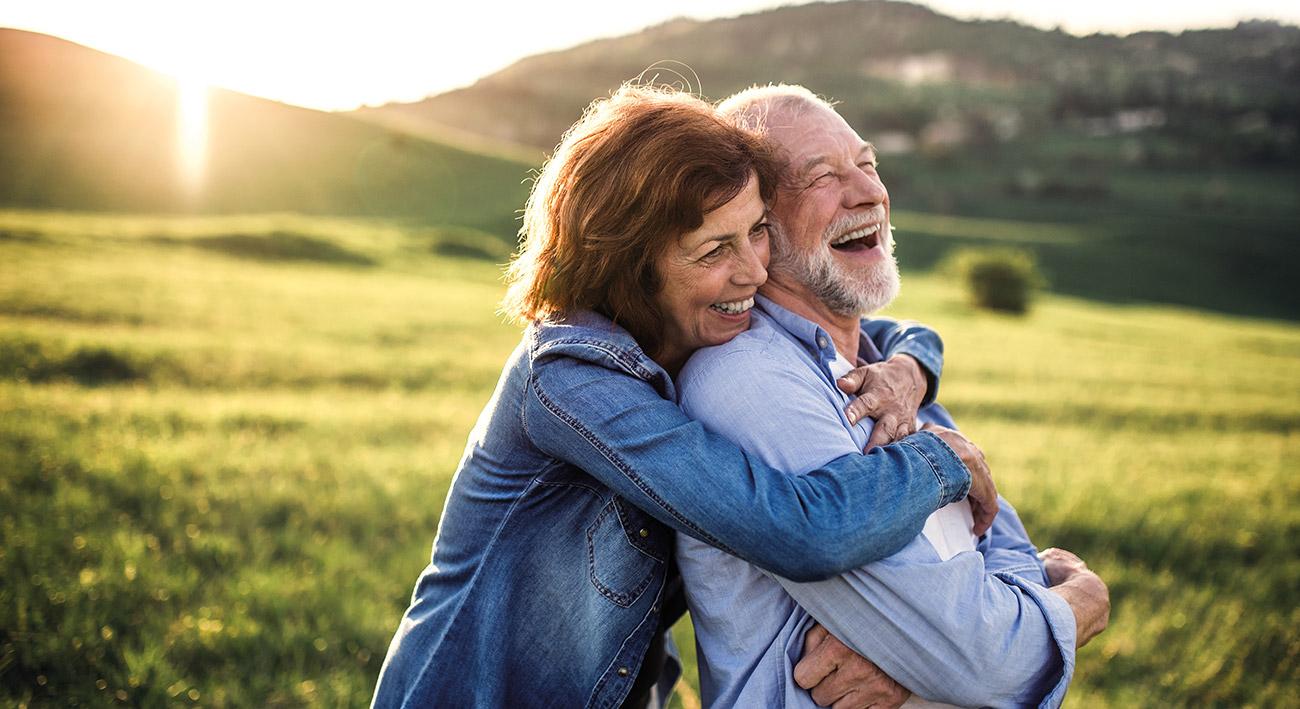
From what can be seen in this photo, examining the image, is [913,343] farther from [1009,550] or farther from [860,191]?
[1009,550]

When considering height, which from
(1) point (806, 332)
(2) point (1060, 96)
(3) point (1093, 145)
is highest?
(2) point (1060, 96)

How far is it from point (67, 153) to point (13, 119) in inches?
137

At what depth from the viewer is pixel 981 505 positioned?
2.43 metres

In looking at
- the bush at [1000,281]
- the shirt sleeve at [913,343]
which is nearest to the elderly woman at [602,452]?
the shirt sleeve at [913,343]

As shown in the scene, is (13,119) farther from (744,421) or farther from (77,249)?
(744,421)

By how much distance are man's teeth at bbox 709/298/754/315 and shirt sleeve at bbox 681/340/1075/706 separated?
11.9 inches

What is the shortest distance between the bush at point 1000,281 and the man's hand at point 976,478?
117 feet

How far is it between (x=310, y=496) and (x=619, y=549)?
4.06 m

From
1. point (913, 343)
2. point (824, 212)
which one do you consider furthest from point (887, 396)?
point (824, 212)

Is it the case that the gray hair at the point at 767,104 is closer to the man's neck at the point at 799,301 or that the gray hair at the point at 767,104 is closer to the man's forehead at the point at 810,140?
the man's forehead at the point at 810,140

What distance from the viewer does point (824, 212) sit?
9.18 feet

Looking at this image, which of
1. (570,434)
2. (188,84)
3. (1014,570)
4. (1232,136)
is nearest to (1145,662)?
(1014,570)

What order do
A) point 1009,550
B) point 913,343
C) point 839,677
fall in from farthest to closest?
point 913,343 → point 1009,550 → point 839,677

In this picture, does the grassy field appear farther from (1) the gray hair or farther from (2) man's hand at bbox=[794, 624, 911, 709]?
(1) the gray hair
